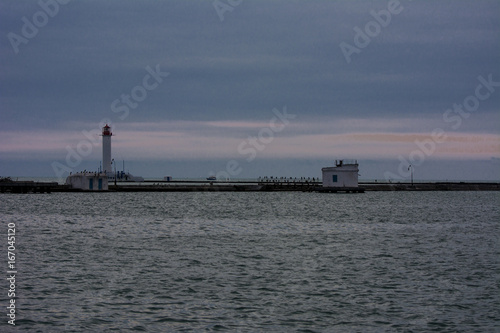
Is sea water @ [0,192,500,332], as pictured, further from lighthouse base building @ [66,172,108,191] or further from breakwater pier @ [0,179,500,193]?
breakwater pier @ [0,179,500,193]

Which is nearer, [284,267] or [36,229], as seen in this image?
[284,267]

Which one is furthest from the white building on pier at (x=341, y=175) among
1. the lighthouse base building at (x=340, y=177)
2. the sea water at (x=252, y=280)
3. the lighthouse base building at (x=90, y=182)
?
the sea water at (x=252, y=280)

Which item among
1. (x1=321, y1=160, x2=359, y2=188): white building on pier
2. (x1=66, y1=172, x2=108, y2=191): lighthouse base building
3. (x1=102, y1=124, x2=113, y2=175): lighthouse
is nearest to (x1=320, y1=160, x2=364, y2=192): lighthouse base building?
(x1=321, y1=160, x2=359, y2=188): white building on pier

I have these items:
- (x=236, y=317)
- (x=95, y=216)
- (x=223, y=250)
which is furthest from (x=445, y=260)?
(x=95, y=216)

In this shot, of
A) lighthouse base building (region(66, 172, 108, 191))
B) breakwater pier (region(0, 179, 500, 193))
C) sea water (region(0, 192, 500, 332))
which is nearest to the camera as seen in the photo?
sea water (region(0, 192, 500, 332))

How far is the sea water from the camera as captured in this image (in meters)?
21.0

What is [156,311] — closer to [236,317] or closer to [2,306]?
[236,317]

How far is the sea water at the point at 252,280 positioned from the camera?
69.0 ft

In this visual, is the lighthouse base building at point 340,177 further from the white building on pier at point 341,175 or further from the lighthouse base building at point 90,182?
the lighthouse base building at point 90,182

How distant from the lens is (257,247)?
137ft

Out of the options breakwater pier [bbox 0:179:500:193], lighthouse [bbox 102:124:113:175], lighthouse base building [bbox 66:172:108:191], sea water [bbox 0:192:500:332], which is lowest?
sea water [bbox 0:192:500:332]

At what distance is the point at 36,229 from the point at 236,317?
37622 mm

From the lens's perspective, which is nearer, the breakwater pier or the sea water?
the sea water

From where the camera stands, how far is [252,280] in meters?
28.6
